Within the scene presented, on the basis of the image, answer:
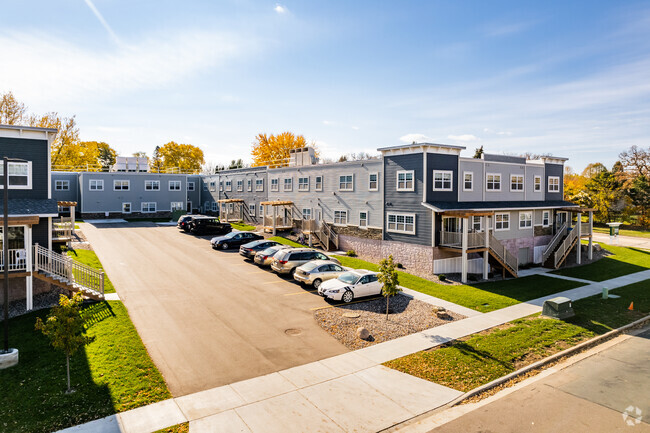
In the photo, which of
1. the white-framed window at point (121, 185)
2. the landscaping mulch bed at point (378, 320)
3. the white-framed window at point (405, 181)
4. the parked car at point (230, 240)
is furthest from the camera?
the white-framed window at point (121, 185)

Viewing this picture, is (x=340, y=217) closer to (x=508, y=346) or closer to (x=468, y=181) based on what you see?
(x=468, y=181)

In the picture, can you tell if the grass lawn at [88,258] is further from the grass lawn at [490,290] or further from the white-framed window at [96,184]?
the white-framed window at [96,184]

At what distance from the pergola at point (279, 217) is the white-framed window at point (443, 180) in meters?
18.6

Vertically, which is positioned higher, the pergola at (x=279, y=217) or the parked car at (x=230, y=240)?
the pergola at (x=279, y=217)

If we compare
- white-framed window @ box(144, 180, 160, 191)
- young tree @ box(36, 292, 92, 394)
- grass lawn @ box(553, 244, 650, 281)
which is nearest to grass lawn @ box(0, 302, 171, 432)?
young tree @ box(36, 292, 92, 394)

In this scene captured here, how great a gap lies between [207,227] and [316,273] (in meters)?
22.7

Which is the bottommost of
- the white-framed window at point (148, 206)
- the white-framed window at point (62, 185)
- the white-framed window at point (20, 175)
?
the white-framed window at point (148, 206)

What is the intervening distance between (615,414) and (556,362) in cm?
391

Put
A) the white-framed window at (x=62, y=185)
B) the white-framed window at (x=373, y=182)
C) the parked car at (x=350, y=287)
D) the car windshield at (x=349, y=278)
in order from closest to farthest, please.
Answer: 1. the parked car at (x=350, y=287)
2. the car windshield at (x=349, y=278)
3. the white-framed window at (x=373, y=182)
4. the white-framed window at (x=62, y=185)

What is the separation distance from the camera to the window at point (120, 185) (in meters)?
56.3

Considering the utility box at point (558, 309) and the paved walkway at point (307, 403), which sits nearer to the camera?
the paved walkway at point (307, 403)

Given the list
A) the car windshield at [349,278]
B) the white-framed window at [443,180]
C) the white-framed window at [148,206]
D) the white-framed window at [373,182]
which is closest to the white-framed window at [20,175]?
the car windshield at [349,278]

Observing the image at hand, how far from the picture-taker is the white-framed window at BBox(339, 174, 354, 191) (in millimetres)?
35531

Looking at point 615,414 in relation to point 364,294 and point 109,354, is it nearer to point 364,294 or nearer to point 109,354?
point 364,294
